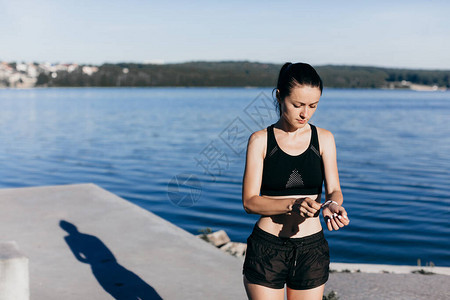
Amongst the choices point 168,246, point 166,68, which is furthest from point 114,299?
point 166,68

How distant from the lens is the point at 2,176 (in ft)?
64.5

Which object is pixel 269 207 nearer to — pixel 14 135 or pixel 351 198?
pixel 351 198

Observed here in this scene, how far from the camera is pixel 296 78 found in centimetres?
271

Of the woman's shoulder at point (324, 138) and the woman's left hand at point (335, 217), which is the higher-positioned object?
the woman's shoulder at point (324, 138)

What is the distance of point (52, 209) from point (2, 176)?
39.5ft

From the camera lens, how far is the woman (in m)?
2.82

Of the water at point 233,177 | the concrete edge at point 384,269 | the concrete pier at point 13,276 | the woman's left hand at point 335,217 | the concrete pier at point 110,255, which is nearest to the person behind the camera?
the woman's left hand at point 335,217

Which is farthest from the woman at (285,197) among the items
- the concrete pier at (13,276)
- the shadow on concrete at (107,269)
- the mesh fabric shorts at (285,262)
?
the shadow on concrete at (107,269)

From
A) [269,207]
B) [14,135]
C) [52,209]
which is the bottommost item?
[14,135]

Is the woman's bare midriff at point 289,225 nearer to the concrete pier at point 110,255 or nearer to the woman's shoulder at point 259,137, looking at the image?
the woman's shoulder at point 259,137

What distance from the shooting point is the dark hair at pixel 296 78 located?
107 inches

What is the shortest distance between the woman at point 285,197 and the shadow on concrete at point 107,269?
97.3 inches

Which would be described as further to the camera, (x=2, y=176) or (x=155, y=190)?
(x=2, y=176)

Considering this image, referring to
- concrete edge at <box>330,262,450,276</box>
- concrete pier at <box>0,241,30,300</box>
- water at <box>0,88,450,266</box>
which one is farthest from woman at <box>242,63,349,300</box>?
water at <box>0,88,450,266</box>
